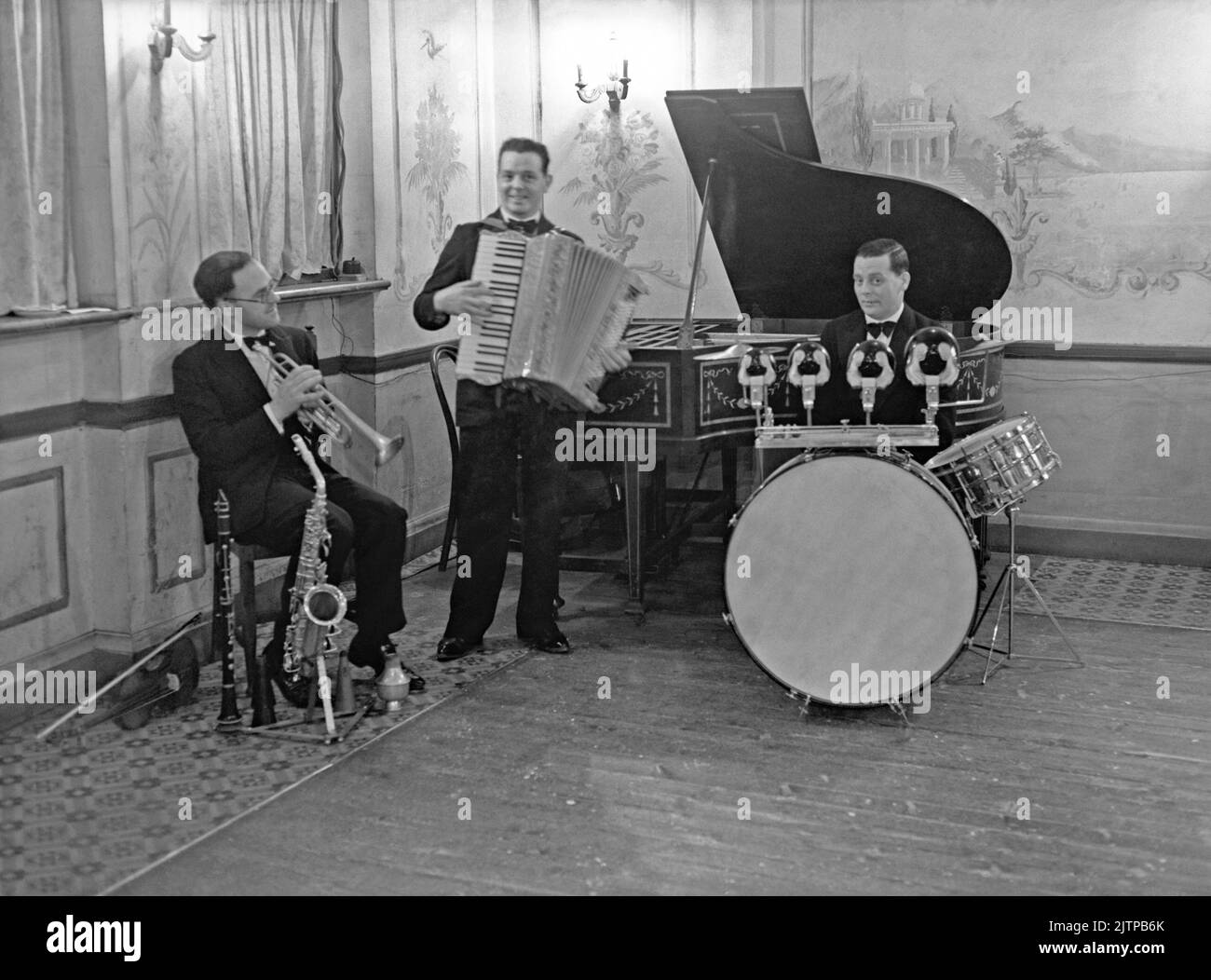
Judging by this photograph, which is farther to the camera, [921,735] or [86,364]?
[86,364]

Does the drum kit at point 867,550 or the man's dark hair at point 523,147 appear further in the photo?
the man's dark hair at point 523,147

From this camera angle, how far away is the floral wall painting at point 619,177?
6.97m

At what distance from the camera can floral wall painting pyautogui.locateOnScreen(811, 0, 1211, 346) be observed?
6098 millimetres

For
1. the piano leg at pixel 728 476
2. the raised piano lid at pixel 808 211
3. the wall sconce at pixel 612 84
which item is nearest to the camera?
the raised piano lid at pixel 808 211

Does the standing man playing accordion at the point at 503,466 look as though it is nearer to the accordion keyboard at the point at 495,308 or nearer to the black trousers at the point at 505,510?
the black trousers at the point at 505,510

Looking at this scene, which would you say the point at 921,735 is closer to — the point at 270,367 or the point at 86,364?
the point at 270,367

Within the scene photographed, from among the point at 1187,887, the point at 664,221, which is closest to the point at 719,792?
the point at 1187,887

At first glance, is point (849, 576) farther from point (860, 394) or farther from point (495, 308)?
point (495, 308)

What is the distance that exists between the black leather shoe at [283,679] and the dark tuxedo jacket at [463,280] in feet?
3.47

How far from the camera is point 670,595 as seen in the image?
595 centimetres

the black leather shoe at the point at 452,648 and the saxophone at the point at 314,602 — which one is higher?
the saxophone at the point at 314,602

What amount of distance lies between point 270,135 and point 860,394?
2.42 m

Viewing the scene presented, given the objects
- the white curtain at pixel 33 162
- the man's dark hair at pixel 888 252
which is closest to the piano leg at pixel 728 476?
the man's dark hair at pixel 888 252

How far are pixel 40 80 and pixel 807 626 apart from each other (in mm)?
2903
